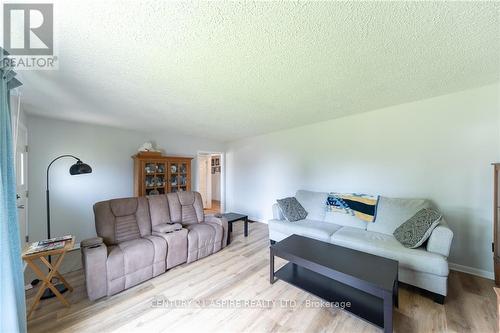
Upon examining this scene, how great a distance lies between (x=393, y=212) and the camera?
2547 mm

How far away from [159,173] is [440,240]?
440cm

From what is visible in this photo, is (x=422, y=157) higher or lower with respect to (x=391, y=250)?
higher

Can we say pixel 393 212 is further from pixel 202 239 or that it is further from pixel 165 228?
pixel 165 228

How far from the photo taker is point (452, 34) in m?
1.33

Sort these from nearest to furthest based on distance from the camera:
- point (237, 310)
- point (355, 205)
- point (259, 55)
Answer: point (259, 55), point (237, 310), point (355, 205)

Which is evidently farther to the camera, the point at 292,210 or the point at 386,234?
the point at 292,210

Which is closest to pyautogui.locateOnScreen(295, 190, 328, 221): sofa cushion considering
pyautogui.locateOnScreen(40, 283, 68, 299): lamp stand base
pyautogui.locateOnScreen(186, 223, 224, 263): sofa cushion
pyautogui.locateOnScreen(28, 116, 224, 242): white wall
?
pyautogui.locateOnScreen(186, 223, 224, 263): sofa cushion

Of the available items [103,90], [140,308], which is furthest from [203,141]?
[140,308]

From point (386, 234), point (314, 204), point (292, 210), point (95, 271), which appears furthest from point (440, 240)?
point (95, 271)

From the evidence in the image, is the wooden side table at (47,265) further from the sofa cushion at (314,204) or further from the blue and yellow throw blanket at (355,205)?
the blue and yellow throw blanket at (355,205)

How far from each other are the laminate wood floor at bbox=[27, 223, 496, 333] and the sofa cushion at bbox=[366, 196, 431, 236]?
2.30 ft

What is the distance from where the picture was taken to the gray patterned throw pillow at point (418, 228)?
6.59 feet

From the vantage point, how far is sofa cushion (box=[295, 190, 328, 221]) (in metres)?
3.18

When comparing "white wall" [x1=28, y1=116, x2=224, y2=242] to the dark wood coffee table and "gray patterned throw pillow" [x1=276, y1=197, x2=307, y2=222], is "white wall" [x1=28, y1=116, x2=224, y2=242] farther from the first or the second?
the dark wood coffee table
